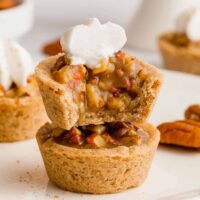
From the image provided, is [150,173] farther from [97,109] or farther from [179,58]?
[179,58]

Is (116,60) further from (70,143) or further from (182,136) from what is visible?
(182,136)

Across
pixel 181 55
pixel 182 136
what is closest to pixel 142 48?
pixel 181 55

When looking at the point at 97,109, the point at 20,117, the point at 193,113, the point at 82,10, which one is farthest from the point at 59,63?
the point at 82,10

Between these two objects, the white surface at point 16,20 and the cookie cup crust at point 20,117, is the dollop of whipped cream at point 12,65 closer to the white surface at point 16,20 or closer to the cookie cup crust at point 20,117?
the cookie cup crust at point 20,117

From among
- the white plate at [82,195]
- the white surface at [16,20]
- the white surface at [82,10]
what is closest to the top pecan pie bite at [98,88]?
the white plate at [82,195]

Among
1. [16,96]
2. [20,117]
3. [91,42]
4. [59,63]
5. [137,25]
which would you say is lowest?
[137,25]

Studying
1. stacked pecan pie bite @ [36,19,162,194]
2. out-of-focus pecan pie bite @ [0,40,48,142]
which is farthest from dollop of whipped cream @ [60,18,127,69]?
out-of-focus pecan pie bite @ [0,40,48,142]
